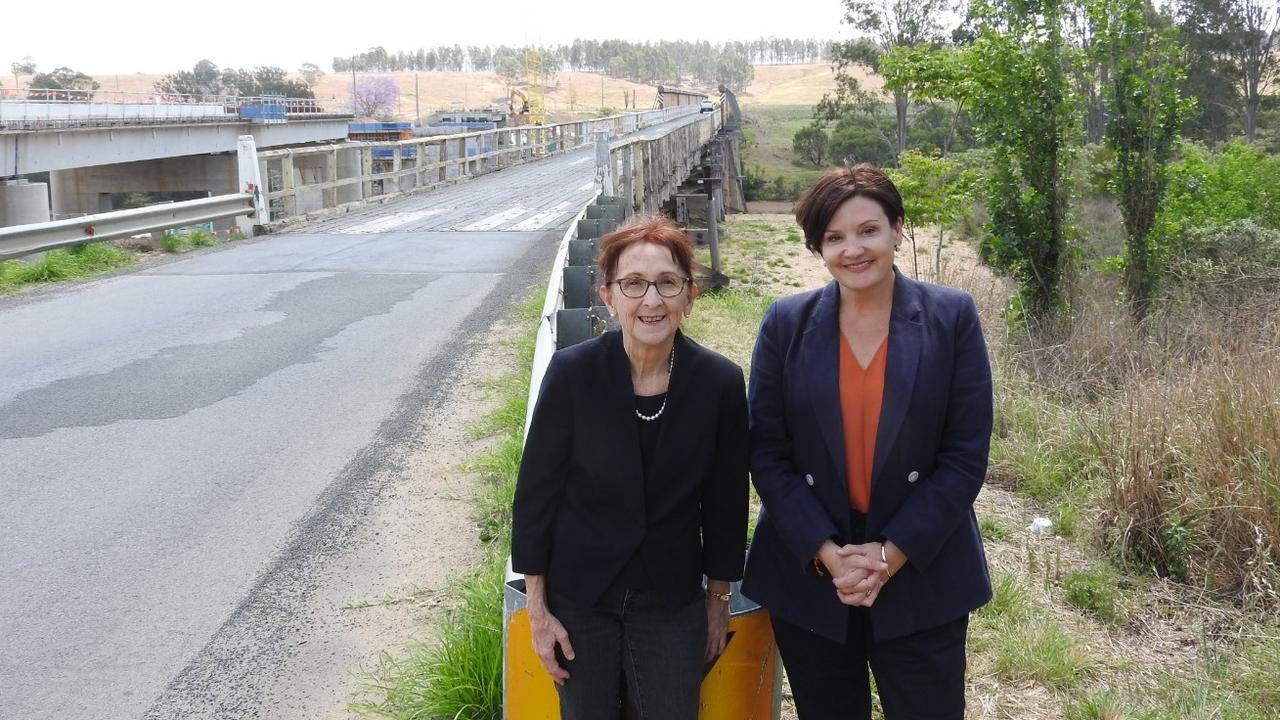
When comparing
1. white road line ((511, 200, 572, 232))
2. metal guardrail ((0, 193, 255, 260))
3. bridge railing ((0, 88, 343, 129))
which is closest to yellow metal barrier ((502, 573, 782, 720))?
metal guardrail ((0, 193, 255, 260))

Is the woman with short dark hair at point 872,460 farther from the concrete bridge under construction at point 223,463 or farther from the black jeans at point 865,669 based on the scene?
the concrete bridge under construction at point 223,463

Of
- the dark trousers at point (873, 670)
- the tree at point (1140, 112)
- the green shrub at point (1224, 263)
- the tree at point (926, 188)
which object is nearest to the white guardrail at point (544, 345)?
the dark trousers at point (873, 670)

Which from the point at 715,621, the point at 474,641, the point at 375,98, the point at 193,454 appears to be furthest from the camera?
the point at 375,98

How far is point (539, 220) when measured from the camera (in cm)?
1811

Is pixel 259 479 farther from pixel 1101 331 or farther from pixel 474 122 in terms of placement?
pixel 474 122

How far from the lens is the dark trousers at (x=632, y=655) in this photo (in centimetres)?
262

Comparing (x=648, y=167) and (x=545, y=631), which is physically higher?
(x=648, y=167)

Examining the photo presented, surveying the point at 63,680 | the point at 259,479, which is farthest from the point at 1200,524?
the point at 63,680

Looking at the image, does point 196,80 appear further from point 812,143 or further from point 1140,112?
point 1140,112

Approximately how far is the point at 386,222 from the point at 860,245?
15902 millimetres

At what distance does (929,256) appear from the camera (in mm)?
25219

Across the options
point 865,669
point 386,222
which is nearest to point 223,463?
point 865,669

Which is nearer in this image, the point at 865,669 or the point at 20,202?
the point at 865,669

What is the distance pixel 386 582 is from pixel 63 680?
1.26 meters
